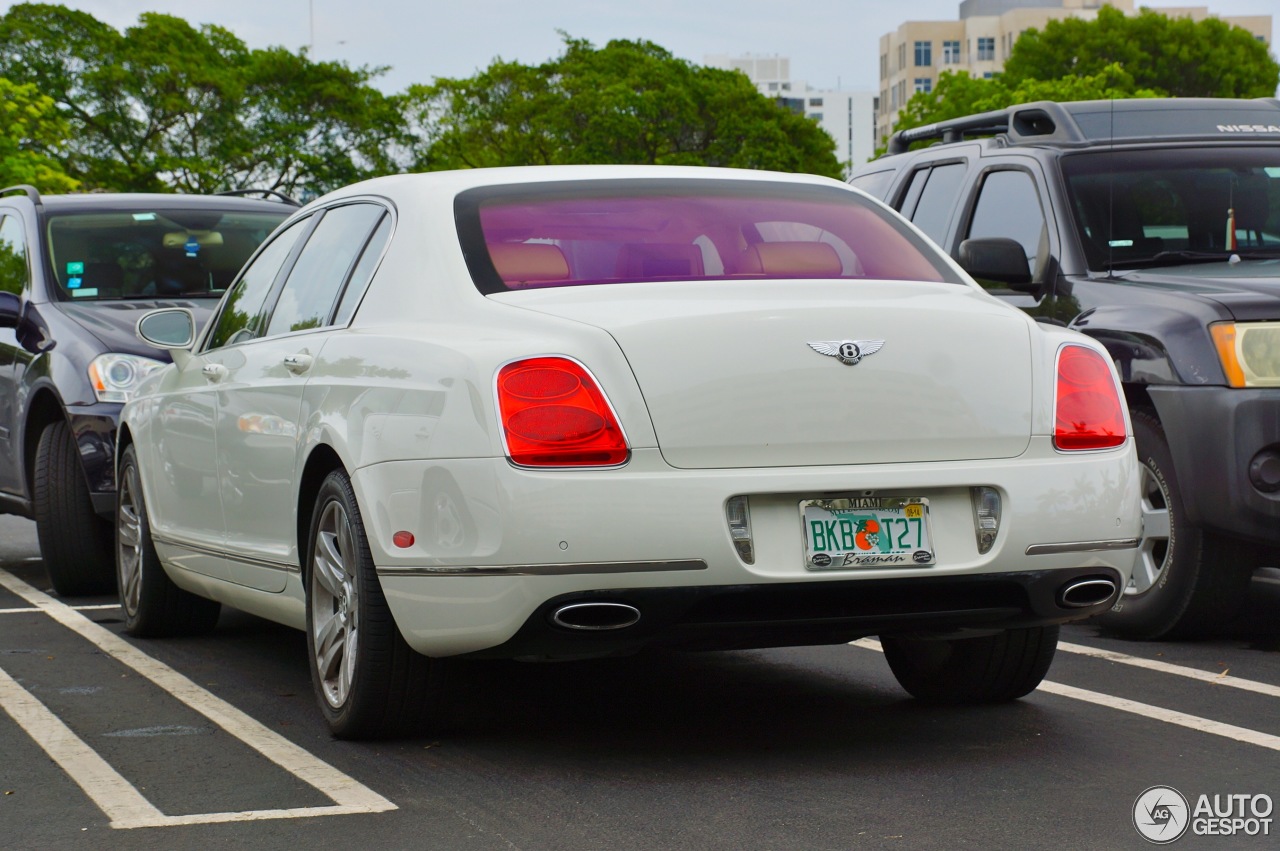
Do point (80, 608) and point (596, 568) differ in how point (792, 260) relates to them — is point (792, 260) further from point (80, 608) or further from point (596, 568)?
point (80, 608)

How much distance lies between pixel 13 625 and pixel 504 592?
408cm

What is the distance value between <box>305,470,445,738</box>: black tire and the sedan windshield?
30.1 inches

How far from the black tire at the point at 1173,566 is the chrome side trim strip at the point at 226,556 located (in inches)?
126

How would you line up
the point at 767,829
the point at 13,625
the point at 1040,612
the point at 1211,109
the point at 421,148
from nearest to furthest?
the point at 767,829 → the point at 1040,612 → the point at 13,625 → the point at 1211,109 → the point at 421,148

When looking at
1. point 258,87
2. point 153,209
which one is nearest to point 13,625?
point 153,209

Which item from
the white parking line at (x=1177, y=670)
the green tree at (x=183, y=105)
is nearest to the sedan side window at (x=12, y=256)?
the white parking line at (x=1177, y=670)

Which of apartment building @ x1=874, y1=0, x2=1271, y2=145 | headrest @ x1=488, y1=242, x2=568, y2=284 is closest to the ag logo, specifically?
headrest @ x1=488, y1=242, x2=568, y2=284

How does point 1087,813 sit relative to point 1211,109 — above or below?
below

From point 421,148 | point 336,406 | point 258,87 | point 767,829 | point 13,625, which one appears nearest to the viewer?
point 767,829

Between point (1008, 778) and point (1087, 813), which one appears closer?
point (1087, 813)

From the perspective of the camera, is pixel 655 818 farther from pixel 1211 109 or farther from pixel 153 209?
pixel 153 209

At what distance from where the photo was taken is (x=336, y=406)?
17.2 ft

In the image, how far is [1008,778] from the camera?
4.77 meters

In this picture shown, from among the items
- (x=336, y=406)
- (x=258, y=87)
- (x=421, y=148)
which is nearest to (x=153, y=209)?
(x=336, y=406)
